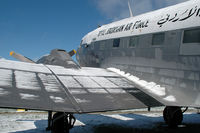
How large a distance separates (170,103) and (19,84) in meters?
4.67

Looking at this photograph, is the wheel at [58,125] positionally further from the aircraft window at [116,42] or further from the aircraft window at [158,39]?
the aircraft window at [116,42]

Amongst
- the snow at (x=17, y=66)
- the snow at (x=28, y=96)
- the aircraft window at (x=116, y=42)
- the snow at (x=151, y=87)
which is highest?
the aircraft window at (x=116, y=42)

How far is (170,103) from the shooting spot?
19.9 ft

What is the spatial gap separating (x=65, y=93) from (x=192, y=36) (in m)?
4.38

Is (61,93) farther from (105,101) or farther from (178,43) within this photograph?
(178,43)


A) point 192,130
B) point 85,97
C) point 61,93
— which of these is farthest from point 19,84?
point 192,130

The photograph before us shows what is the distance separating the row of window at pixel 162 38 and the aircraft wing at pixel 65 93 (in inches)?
78.2

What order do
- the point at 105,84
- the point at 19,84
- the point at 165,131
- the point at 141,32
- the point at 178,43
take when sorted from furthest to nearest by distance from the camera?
the point at 165,131
the point at 141,32
the point at 105,84
the point at 178,43
the point at 19,84

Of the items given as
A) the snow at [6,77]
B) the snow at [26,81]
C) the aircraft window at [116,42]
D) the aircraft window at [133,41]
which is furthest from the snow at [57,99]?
the aircraft window at [116,42]

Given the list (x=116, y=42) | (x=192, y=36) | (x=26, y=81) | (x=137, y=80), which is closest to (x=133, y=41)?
(x=116, y=42)

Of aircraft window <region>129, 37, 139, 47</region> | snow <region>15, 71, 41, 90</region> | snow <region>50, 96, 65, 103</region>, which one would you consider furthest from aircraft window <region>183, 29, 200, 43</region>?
snow <region>15, 71, 41, 90</region>

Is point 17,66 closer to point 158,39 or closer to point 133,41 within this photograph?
point 133,41

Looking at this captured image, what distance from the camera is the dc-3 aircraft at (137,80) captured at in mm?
5113

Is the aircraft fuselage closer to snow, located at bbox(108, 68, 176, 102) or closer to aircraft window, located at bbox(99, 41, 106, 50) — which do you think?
snow, located at bbox(108, 68, 176, 102)
